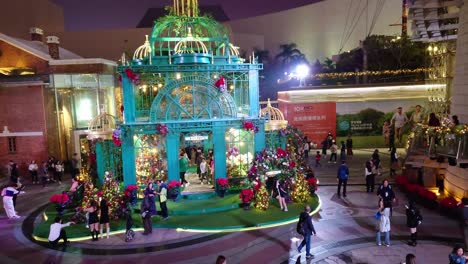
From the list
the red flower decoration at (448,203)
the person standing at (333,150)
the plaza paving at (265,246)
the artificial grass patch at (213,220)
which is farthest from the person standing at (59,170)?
the red flower decoration at (448,203)

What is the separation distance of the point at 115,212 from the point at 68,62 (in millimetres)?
14876

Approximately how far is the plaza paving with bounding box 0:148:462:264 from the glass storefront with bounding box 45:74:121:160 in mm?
11455

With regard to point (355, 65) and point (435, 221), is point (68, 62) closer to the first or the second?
point (435, 221)

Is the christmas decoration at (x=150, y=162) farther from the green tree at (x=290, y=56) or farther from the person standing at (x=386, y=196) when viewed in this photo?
the green tree at (x=290, y=56)

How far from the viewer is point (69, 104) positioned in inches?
1049

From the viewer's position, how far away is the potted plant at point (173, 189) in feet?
52.4

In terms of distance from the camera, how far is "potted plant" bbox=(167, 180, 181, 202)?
1598 cm

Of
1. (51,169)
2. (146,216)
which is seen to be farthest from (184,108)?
(51,169)

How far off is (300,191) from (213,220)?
3.94 metres

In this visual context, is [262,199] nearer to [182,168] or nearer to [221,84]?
[182,168]

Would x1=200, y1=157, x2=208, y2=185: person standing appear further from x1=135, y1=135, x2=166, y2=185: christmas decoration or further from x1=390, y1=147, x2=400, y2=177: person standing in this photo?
x1=390, y1=147, x2=400, y2=177: person standing

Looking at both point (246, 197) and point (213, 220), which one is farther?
point (246, 197)

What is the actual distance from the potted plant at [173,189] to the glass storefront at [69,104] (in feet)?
38.4

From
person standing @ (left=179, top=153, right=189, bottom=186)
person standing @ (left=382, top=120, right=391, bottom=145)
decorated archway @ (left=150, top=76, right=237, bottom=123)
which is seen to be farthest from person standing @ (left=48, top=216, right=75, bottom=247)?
person standing @ (left=382, top=120, right=391, bottom=145)
